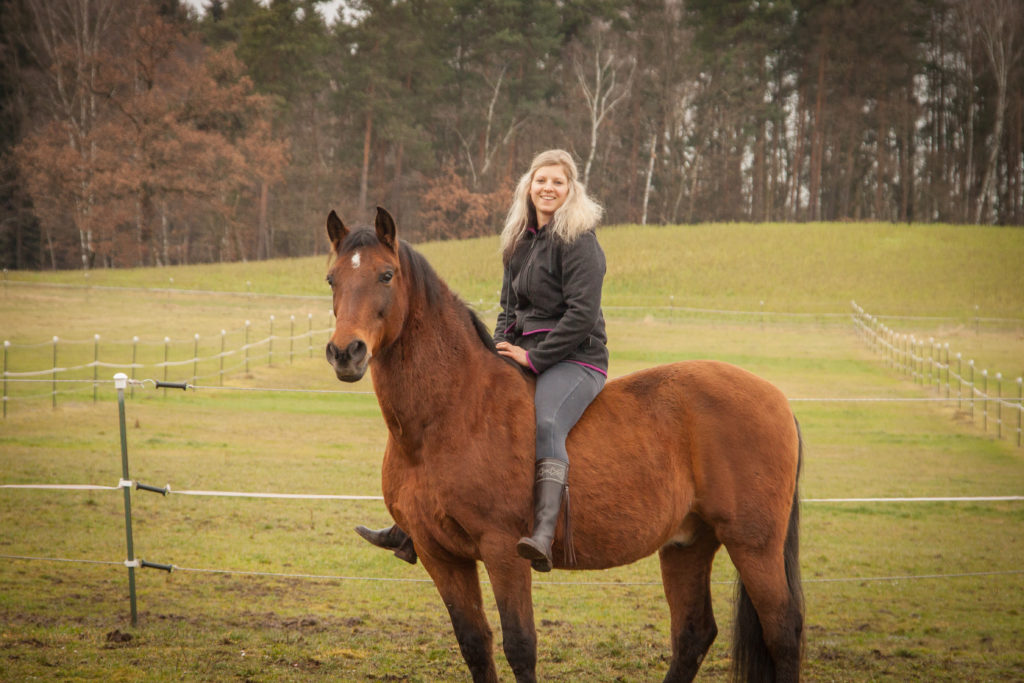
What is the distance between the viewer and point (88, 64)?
30.0 meters

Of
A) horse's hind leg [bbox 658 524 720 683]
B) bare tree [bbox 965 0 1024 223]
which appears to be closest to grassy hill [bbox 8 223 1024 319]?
bare tree [bbox 965 0 1024 223]

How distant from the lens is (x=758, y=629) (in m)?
3.59

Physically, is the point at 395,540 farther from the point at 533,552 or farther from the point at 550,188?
the point at 550,188

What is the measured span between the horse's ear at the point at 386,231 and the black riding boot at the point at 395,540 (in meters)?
1.30

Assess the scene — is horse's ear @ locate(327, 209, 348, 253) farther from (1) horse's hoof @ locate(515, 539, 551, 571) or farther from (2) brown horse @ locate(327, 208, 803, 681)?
(1) horse's hoof @ locate(515, 539, 551, 571)

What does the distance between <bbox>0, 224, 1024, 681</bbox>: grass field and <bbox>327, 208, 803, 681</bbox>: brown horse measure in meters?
1.16

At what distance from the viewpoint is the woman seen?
3152 mm

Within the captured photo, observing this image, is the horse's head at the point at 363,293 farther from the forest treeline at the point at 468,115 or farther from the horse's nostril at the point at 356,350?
the forest treeline at the point at 468,115

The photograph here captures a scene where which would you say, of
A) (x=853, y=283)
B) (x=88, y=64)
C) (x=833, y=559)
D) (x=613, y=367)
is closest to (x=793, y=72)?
(x=853, y=283)

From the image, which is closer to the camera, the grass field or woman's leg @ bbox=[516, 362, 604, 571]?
woman's leg @ bbox=[516, 362, 604, 571]

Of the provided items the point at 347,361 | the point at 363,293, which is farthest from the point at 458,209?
the point at 347,361

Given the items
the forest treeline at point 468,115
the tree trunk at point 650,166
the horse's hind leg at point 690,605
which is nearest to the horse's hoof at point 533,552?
the horse's hind leg at point 690,605

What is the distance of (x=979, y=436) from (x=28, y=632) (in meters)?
13.4

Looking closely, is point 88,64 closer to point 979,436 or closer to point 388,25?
point 388,25
